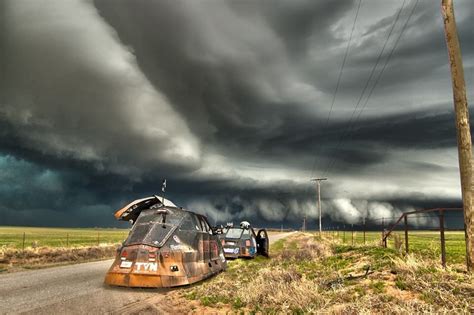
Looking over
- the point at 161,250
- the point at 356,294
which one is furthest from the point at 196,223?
the point at 356,294

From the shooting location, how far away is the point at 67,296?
26.8 feet

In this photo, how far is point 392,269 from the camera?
369 inches

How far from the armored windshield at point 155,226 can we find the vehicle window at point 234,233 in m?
9.22

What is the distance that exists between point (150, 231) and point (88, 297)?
2.39m

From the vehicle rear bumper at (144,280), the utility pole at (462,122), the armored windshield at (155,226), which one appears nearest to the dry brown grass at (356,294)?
the vehicle rear bumper at (144,280)

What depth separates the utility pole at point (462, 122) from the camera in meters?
9.36

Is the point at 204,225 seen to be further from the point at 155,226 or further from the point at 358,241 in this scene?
the point at 358,241

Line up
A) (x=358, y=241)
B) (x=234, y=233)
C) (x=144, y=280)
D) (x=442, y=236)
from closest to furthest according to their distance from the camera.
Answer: (x=144, y=280)
(x=442, y=236)
(x=234, y=233)
(x=358, y=241)

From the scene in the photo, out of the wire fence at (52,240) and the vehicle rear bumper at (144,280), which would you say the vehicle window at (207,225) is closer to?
the vehicle rear bumper at (144,280)

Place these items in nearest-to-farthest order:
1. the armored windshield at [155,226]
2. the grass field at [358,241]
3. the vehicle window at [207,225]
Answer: the armored windshield at [155,226] → the vehicle window at [207,225] → the grass field at [358,241]

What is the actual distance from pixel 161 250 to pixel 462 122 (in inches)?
361

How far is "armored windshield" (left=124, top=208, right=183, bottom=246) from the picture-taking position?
968 centimetres

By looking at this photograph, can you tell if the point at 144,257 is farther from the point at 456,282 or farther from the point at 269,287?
the point at 456,282

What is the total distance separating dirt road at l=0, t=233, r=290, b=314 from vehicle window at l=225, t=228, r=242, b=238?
962 cm
